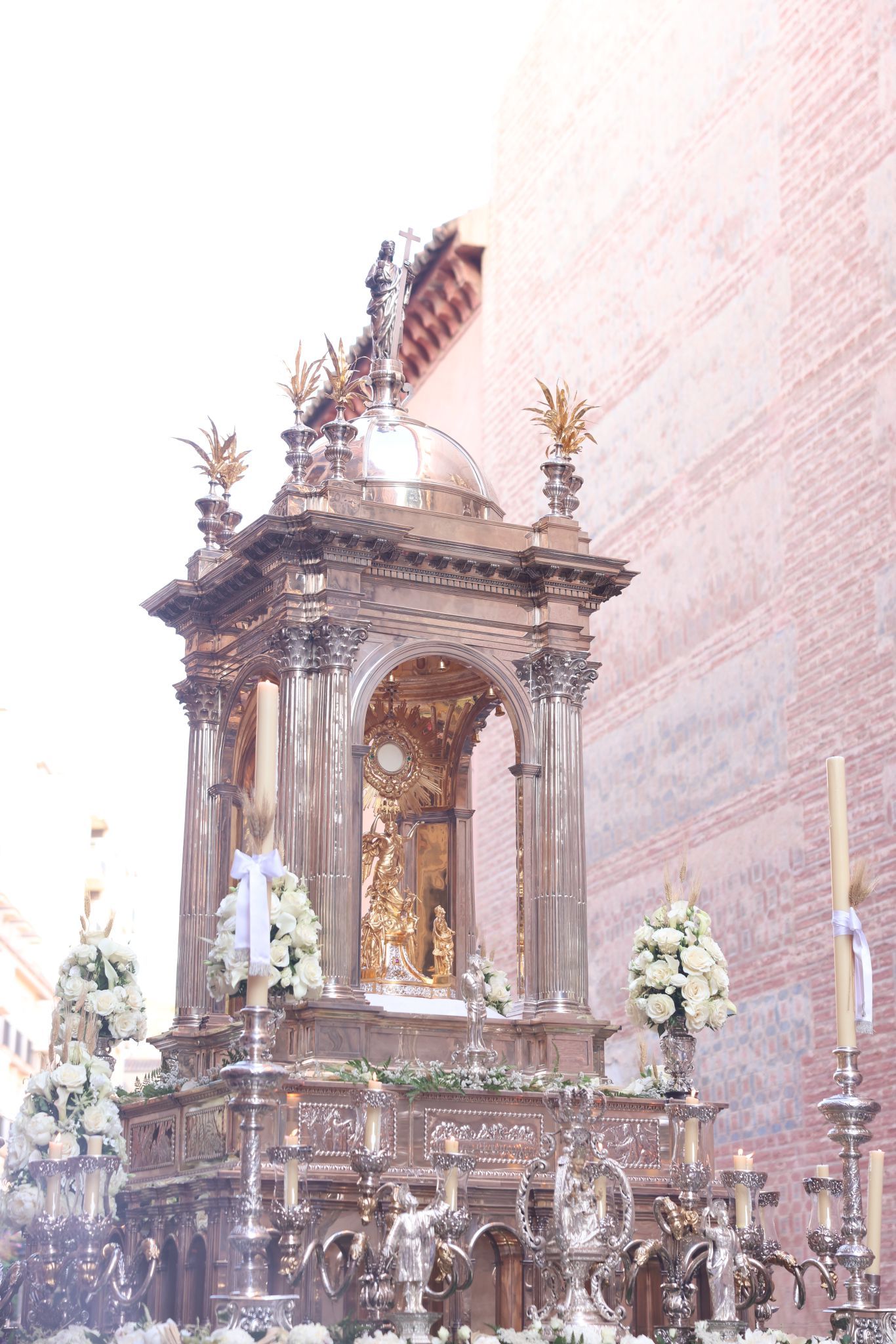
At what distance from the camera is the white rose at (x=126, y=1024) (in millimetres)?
12281

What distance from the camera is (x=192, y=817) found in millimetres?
13633

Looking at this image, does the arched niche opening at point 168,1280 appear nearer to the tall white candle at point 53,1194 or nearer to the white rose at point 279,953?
the tall white candle at point 53,1194

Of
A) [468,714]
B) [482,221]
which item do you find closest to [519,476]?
[482,221]

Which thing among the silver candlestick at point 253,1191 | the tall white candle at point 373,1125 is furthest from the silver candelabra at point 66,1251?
the silver candlestick at point 253,1191

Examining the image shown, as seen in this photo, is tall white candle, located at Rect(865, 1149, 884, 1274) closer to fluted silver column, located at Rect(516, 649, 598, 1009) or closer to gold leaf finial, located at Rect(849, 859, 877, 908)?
gold leaf finial, located at Rect(849, 859, 877, 908)

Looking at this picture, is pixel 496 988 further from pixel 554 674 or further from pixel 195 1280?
pixel 195 1280

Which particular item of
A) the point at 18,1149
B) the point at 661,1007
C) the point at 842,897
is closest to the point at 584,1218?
the point at 842,897

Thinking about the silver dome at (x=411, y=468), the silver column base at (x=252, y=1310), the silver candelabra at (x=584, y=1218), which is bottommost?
the silver column base at (x=252, y=1310)

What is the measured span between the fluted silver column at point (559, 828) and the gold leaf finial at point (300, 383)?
7.83 ft

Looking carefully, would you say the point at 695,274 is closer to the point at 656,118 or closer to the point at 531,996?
the point at 656,118

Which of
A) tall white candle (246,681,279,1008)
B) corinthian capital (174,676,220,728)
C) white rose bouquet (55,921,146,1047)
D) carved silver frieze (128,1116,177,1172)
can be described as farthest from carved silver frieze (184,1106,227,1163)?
tall white candle (246,681,279,1008)

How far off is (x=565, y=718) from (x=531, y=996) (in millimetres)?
1909

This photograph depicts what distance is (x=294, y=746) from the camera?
12211 mm

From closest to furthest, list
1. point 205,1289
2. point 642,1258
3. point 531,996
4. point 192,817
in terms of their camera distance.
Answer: point 642,1258 < point 205,1289 < point 531,996 < point 192,817
